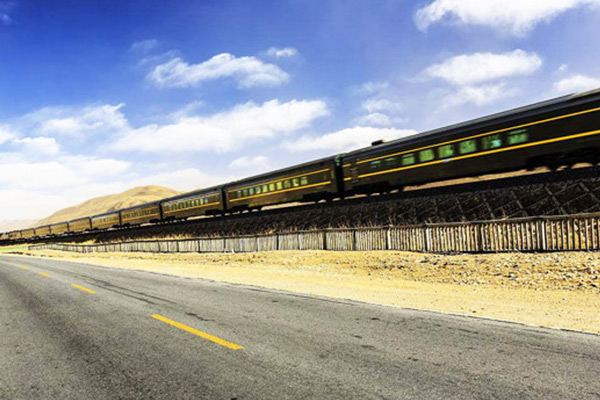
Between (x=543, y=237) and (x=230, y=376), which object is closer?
(x=230, y=376)

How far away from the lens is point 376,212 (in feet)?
74.2

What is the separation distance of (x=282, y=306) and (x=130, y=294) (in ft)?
15.8

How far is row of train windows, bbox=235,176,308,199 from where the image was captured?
27.0 m

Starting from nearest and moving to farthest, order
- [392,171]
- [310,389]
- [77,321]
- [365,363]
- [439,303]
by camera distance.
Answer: [310,389] < [365,363] < [77,321] < [439,303] < [392,171]

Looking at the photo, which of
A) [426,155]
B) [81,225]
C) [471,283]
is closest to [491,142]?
[426,155]

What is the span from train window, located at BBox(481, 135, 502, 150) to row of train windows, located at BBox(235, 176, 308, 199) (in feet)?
39.6

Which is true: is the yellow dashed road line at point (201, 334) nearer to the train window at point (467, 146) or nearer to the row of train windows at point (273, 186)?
the train window at point (467, 146)

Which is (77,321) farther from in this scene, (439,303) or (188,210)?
(188,210)

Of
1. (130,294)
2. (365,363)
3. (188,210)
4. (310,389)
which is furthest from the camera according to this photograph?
(188,210)

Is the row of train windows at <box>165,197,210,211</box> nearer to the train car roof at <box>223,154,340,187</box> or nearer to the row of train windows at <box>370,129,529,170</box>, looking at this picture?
the train car roof at <box>223,154,340,187</box>

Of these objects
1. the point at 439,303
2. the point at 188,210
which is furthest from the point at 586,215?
the point at 188,210

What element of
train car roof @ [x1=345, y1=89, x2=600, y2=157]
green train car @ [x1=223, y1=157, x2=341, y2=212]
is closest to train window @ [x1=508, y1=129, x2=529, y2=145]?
train car roof @ [x1=345, y1=89, x2=600, y2=157]

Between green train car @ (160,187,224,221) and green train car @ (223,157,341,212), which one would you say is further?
green train car @ (160,187,224,221)

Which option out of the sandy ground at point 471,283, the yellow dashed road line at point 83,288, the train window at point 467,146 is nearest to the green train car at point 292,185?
the sandy ground at point 471,283
